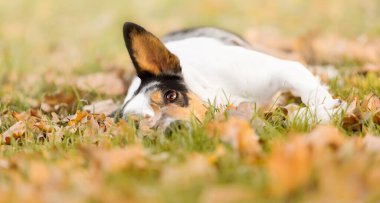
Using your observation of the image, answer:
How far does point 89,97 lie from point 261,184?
2.76 meters

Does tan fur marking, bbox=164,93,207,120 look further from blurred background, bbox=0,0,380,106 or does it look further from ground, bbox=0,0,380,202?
blurred background, bbox=0,0,380,106

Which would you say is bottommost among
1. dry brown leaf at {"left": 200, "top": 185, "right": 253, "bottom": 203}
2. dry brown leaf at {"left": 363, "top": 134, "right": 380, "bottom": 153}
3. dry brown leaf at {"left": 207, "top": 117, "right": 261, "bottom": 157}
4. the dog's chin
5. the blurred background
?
dry brown leaf at {"left": 200, "top": 185, "right": 253, "bottom": 203}

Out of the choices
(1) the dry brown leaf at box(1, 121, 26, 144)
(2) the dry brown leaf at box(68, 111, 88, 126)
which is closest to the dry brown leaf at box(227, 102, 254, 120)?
(2) the dry brown leaf at box(68, 111, 88, 126)

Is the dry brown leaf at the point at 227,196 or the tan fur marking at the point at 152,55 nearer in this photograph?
the dry brown leaf at the point at 227,196

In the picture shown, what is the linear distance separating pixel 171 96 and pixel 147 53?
33 centimetres

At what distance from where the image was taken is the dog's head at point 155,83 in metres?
3.13

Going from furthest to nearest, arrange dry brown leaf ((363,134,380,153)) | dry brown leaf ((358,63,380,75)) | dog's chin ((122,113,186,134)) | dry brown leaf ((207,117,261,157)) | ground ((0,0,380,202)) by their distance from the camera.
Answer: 1. dry brown leaf ((358,63,380,75))
2. dog's chin ((122,113,186,134))
3. dry brown leaf ((207,117,261,157))
4. dry brown leaf ((363,134,380,153))
5. ground ((0,0,380,202))

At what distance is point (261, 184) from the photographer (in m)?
1.76

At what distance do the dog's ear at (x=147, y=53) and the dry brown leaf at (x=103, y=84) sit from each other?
39.0 inches

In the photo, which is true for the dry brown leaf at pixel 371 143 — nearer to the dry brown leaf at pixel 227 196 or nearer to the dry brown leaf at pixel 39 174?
the dry brown leaf at pixel 227 196

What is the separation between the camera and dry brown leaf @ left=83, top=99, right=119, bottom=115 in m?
3.83

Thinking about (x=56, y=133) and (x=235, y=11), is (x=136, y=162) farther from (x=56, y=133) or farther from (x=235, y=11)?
(x=235, y=11)

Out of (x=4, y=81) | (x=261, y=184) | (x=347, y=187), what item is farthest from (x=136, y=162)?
Result: (x=4, y=81)

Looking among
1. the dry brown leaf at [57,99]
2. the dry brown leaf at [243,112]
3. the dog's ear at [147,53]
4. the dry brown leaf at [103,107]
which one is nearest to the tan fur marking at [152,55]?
the dog's ear at [147,53]
